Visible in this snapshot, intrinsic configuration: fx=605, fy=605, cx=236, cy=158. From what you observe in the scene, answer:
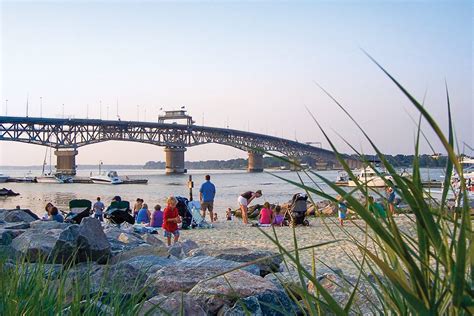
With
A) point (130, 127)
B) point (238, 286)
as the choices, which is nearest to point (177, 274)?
point (238, 286)

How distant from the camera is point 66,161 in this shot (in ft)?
284

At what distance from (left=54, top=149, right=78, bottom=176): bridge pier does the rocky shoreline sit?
7826 centimetres

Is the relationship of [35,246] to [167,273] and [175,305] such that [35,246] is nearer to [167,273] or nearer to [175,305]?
[167,273]

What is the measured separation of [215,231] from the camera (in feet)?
51.3

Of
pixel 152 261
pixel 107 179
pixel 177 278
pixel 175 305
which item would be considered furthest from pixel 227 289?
pixel 107 179

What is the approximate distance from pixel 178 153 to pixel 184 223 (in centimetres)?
8060

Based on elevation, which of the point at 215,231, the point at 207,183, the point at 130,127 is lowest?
the point at 215,231

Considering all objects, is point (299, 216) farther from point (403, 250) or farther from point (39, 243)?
point (403, 250)

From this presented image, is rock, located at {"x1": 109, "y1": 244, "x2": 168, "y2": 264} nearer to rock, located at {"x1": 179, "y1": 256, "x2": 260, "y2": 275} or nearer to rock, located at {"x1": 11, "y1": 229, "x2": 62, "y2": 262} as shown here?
rock, located at {"x1": 11, "y1": 229, "x2": 62, "y2": 262}

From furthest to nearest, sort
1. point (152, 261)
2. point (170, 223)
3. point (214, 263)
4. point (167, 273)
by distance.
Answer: point (170, 223) → point (152, 261) → point (214, 263) → point (167, 273)

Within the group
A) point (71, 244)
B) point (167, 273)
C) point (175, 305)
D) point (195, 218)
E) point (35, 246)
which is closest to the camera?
point (175, 305)

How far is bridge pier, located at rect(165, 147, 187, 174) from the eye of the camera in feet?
313

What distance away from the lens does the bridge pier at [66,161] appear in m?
84.6

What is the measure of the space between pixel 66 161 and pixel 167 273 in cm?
8467
